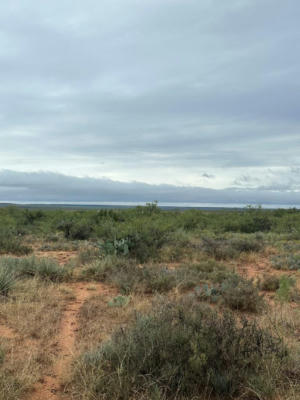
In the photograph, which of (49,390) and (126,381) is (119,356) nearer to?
(126,381)

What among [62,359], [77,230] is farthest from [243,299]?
[77,230]

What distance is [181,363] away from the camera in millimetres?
3342

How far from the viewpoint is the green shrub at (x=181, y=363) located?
10.3 ft

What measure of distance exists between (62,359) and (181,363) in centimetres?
139

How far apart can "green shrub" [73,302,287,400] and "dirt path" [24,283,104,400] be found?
0.62 feet

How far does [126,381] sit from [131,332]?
27.0 inches

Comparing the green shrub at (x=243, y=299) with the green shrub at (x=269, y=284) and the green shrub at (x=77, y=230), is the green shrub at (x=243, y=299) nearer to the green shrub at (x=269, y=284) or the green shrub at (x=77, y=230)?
the green shrub at (x=269, y=284)

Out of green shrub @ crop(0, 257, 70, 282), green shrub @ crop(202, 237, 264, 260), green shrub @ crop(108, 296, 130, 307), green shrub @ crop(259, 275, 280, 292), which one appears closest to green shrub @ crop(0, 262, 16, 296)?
green shrub @ crop(0, 257, 70, 282)

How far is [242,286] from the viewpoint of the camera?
655 centimetres

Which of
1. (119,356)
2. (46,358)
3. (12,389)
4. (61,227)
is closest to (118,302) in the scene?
(46,358)

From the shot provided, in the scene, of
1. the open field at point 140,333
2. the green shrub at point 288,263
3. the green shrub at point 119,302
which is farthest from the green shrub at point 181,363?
the green shrub at point 288,263

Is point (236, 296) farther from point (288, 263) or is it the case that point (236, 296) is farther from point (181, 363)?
point (288, 263)

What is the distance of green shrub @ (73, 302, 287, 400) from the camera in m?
3.14

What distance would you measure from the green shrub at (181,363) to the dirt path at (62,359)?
190mm
